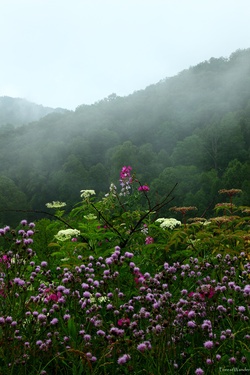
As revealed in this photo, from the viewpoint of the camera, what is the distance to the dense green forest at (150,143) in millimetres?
62750

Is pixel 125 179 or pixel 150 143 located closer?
pixel 125 179

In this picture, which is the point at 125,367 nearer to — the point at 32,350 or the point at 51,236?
the point at 32,350

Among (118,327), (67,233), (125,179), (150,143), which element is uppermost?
(67,233)

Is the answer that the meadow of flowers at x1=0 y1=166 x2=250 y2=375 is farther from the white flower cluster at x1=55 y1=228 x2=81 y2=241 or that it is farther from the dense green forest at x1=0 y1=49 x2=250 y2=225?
the dense green forest at x1=0 y1=49 x2=250 y2=225

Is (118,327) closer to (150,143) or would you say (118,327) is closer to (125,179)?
(125,179)

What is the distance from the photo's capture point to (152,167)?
74.1 meters

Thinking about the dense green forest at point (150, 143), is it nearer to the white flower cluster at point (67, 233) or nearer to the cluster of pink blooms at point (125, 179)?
the cluster of pink blooms at point (125, 179)

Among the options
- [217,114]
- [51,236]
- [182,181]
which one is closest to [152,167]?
[182,181]

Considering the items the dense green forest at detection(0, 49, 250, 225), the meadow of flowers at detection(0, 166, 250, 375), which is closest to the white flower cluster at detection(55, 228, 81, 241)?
the meadow of flowers at detection(0, 166, 250, 375)

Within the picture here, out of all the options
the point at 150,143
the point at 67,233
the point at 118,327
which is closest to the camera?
the point at 118,327

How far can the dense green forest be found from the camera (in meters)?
62.8

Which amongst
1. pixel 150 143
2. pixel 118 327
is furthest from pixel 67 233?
pixel 150 143

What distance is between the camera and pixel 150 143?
3438 inches

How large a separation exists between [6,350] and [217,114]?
90877 millimetres
